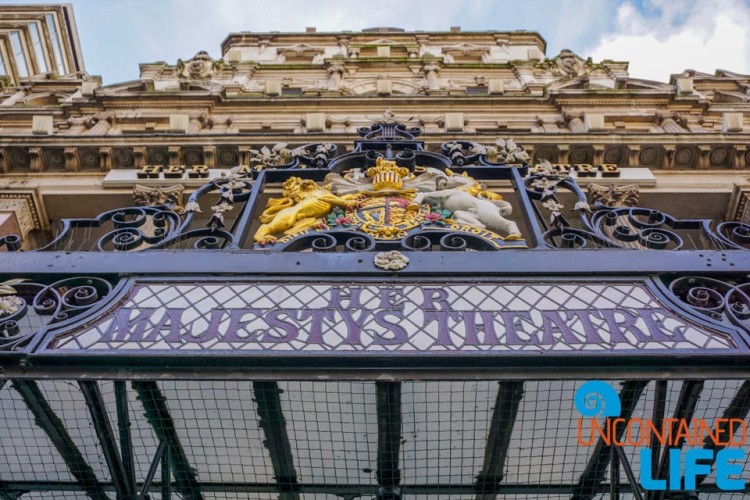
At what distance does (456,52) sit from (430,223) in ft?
82.7

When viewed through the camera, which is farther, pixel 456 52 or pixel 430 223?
pixel 456 52

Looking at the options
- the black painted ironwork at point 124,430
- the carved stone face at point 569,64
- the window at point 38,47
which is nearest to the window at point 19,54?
the window at point 38,47

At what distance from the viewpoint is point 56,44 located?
123 ft

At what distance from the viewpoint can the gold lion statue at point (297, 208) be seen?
20.9 feet

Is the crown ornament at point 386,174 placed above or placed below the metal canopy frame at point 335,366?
above

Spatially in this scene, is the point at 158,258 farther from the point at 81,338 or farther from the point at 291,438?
the point at 291,438

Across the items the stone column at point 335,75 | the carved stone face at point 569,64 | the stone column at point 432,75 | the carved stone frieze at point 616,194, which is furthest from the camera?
the carved stone face at point 569,64

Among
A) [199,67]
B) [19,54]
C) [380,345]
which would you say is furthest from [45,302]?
[19,54]

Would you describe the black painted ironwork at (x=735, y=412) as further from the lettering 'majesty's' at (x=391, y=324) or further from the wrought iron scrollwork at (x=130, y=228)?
the wrought iron scrollwork at (x=130, y=228)

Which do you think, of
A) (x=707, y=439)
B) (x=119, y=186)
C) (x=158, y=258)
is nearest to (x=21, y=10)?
(x=119, y=186)

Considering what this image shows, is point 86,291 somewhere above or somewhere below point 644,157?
above

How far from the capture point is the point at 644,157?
44.4ft

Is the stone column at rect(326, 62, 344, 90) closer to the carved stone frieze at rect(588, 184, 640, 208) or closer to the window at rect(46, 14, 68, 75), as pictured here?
the carved stone frieze at rect(588, 184, 640, 208)

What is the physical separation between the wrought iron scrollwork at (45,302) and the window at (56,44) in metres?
36.0
